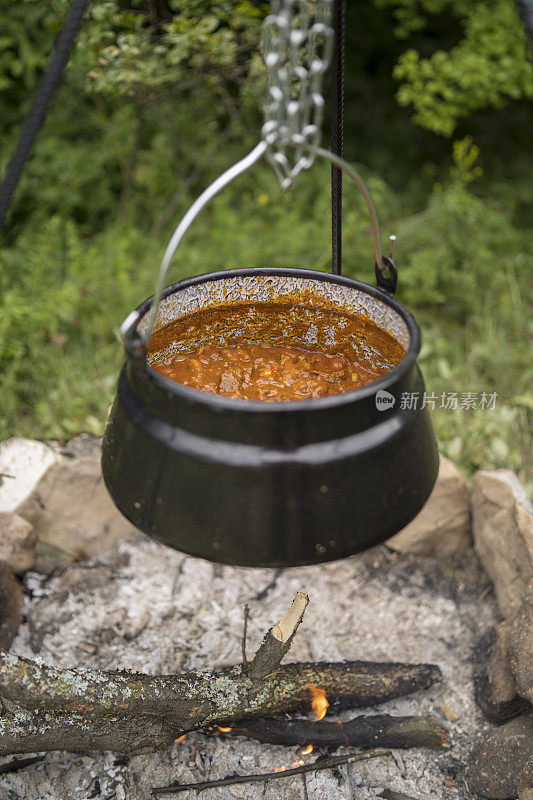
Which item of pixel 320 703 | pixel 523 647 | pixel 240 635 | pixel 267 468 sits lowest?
pixel 240 635

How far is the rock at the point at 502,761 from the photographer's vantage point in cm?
183

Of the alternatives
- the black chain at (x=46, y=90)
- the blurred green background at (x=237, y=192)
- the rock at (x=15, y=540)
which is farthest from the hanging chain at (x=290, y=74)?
the blurred green background at (x=237, y=192)

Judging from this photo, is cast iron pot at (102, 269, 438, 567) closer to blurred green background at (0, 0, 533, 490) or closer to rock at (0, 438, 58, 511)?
rock at (0, 438, 58, 511)

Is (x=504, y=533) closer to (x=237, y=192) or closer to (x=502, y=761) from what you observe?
(x=502, y=761)

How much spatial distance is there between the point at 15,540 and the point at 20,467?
0.29m

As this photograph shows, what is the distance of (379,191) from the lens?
441 centimetres

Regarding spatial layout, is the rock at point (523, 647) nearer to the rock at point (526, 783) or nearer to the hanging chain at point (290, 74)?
the rock at point (526, 783)

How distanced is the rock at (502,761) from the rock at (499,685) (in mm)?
83

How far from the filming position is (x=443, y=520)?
2521 mm

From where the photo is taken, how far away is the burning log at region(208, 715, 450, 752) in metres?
1.97

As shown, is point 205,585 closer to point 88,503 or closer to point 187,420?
point 88,503

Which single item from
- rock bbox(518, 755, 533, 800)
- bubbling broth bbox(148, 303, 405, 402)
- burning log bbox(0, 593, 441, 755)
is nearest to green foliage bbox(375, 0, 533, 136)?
bubbling broth bbox(148, 303, 405, 402)

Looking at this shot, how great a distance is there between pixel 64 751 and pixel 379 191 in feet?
12.0

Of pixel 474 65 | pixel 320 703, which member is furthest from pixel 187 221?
pixel 474 65
